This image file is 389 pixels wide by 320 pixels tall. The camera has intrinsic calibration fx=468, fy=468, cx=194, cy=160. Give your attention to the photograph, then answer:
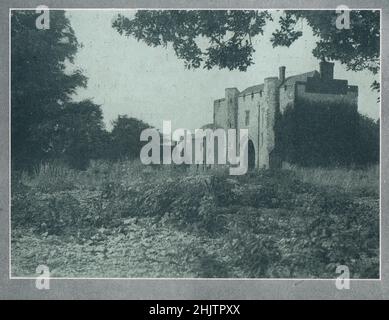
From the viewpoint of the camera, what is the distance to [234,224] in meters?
6.70

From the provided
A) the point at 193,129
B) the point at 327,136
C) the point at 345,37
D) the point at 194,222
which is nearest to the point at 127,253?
the point at 194,222

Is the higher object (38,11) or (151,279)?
(38,11)

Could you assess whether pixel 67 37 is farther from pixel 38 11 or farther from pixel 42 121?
pixel 42 121

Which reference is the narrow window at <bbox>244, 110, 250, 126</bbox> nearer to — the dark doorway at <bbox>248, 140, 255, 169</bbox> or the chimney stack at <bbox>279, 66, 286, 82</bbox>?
the dark doorway at <bbox>248, 140, 255, 169</bbox>

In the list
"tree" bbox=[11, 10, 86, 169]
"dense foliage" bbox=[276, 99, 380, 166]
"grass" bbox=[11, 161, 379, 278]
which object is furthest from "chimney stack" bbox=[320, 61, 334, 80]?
"tree" bbox=[11, 10, 86, 169]

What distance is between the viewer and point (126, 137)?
22.5ft

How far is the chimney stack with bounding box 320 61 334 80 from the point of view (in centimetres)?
681

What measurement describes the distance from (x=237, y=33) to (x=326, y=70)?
141 centimetres

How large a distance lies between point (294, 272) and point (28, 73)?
481 centimetres

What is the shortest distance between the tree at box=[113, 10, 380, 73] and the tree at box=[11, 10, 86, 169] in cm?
88

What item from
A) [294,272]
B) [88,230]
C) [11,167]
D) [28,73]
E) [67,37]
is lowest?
[294,272]

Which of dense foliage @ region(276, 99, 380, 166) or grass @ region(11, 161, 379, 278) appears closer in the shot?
grass @ region(11, 161, 379, 278)
